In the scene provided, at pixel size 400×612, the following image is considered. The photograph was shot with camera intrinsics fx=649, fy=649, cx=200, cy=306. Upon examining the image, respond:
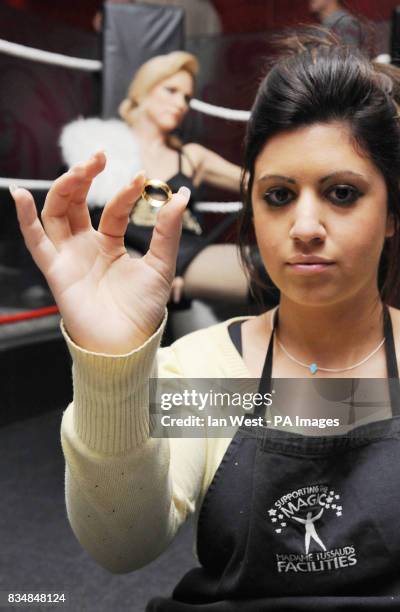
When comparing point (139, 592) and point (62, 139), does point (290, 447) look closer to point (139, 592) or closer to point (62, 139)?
point (139, 592)

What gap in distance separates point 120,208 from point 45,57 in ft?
6.60

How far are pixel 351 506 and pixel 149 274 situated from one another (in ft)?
1.16

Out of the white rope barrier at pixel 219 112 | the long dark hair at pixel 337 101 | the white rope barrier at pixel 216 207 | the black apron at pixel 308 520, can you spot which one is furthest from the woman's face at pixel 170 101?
the black apron at pixel 308 520

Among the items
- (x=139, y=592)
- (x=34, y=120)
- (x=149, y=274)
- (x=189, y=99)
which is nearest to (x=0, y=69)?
(x=34, y=120)

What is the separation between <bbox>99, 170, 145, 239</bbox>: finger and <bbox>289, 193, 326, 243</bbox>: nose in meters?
0.18

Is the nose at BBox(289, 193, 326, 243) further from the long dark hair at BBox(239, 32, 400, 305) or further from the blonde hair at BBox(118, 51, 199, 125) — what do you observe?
the blonde hair at BBox(118, 51, 199, 125)

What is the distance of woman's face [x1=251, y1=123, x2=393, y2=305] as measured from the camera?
0.72 m

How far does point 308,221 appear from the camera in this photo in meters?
0.70

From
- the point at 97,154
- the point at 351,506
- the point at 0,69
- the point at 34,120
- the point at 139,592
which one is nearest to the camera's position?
the point at 97,154

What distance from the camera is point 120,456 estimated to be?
65cm

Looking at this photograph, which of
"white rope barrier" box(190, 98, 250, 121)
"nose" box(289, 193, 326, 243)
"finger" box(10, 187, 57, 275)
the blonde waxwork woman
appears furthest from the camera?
"white rope barrier" box(190, 98, 250, 121)

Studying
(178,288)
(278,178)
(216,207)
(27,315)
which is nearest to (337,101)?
(278,178)

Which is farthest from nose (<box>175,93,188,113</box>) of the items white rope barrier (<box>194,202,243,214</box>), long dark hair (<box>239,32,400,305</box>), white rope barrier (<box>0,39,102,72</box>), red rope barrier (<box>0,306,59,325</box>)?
long dark hair (<box>239,32,400,305</box>)

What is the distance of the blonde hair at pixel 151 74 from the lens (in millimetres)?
2281
